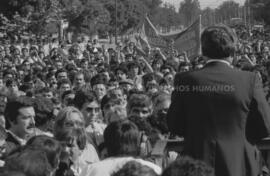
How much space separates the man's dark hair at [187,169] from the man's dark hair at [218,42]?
4.25 ft

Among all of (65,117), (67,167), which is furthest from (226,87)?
(65,117)

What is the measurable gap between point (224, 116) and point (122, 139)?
0.71m

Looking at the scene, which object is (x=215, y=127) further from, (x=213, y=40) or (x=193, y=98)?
(x=213, y=40)

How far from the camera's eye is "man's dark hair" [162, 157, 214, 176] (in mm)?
3646

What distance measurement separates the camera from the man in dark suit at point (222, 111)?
477cm

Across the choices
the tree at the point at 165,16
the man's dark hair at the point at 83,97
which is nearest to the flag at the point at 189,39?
the man's dark hair at the point at 83,97

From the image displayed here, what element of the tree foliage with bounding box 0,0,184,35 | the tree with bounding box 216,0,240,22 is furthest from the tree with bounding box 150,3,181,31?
the tree with bounding box 216,0,240,22

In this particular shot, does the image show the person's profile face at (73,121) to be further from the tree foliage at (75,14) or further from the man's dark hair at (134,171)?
the tree foliage at (75,14)

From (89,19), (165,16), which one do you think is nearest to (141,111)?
(89,19)

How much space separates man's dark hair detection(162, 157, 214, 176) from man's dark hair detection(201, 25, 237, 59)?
1.30 metres

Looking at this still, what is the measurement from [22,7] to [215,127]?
43.1 meters

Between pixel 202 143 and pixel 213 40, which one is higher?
pixel 213 40

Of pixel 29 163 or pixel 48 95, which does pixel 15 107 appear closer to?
pixel 29 163

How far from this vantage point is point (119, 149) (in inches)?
193
